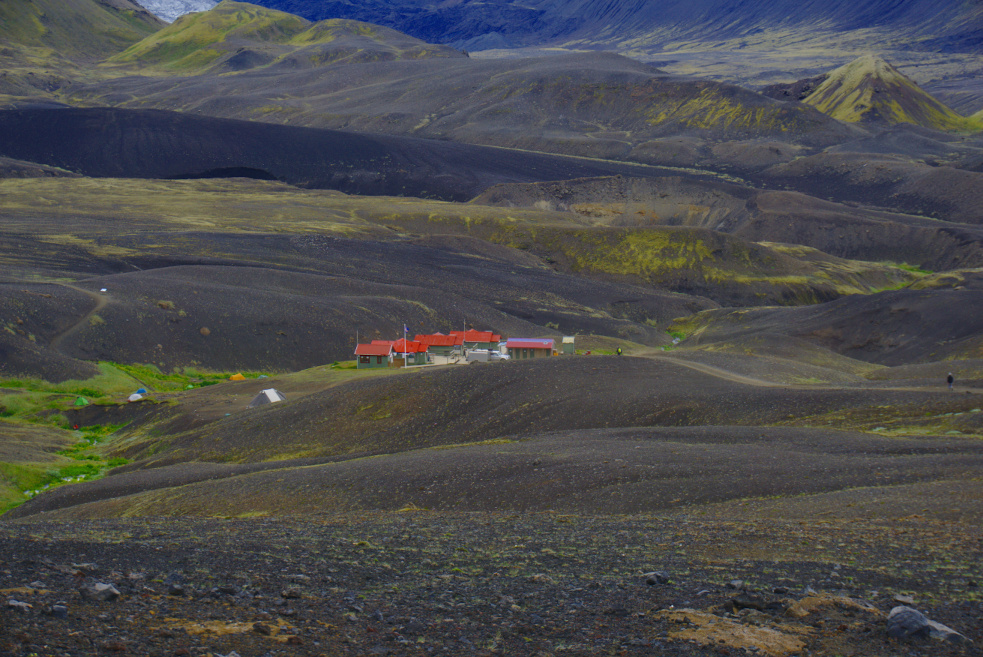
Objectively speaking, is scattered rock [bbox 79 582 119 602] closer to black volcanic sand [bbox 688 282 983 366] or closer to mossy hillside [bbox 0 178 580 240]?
black volcanic sand [bbox 688 282 983 366]

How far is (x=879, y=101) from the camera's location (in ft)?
518

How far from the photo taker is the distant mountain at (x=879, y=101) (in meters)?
156

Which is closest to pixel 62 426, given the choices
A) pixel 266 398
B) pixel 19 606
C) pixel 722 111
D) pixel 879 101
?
pixel 266 398

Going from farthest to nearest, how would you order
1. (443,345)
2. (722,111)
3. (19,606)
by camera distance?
1. (722,111)
2. (443,345)
3. (19,606)

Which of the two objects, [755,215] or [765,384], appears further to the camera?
[755,215]

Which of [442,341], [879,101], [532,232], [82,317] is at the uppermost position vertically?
[879,101]

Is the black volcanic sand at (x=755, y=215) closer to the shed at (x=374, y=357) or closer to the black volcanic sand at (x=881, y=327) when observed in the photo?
the black volcanic sand at (x=881, y=327)

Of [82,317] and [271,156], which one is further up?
[271,156]

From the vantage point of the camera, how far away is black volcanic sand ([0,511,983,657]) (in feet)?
26.9

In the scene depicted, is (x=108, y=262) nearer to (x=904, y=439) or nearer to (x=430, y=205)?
(x=430, y=205)

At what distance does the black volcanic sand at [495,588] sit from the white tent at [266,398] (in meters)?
18.3

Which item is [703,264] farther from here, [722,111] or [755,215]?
[722,111]

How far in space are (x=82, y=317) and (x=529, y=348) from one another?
22.8 metres

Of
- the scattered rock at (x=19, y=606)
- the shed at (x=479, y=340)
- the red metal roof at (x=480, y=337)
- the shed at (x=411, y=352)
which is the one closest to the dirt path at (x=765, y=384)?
the shed at (x=479, y=340)
